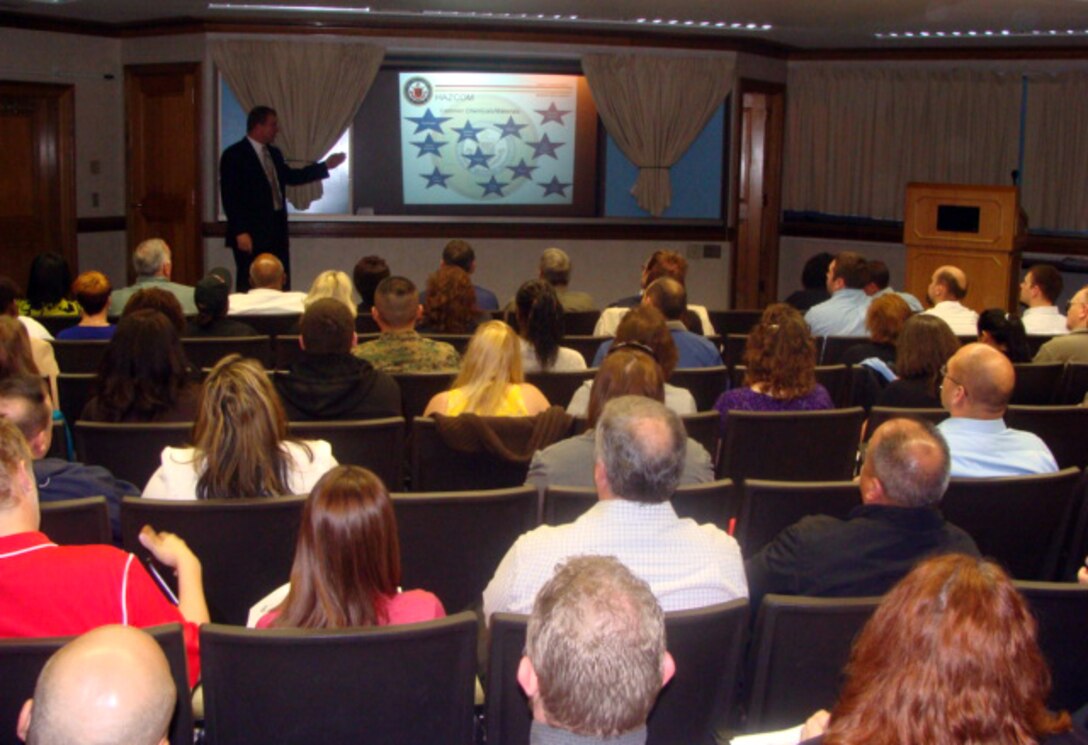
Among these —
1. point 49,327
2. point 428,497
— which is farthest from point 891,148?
point 428,497

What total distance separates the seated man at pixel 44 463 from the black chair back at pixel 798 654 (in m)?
Result: 1.70

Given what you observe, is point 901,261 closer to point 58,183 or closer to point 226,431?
point 58,183

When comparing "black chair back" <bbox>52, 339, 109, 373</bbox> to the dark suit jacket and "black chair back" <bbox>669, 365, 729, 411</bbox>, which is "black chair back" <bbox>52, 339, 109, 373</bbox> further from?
the dark suit jacket

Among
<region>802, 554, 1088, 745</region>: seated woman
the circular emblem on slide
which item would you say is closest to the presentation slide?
the circular emblem on slide

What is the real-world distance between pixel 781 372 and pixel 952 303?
2.62 metres

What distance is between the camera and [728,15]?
959cm

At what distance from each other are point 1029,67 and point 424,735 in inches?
417

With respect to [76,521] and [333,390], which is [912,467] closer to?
[76,521]

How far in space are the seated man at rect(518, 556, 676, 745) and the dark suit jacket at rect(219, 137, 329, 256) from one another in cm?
798

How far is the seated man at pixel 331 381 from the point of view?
171 inches

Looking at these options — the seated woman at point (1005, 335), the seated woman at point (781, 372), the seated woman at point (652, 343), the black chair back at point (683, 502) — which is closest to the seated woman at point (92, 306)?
the seated woman at point (652, 343)

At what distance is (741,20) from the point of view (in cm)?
994

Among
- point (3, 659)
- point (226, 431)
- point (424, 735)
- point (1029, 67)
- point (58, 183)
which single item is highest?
point (1029, 67)

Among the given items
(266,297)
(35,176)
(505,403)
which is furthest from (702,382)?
(35,176)
